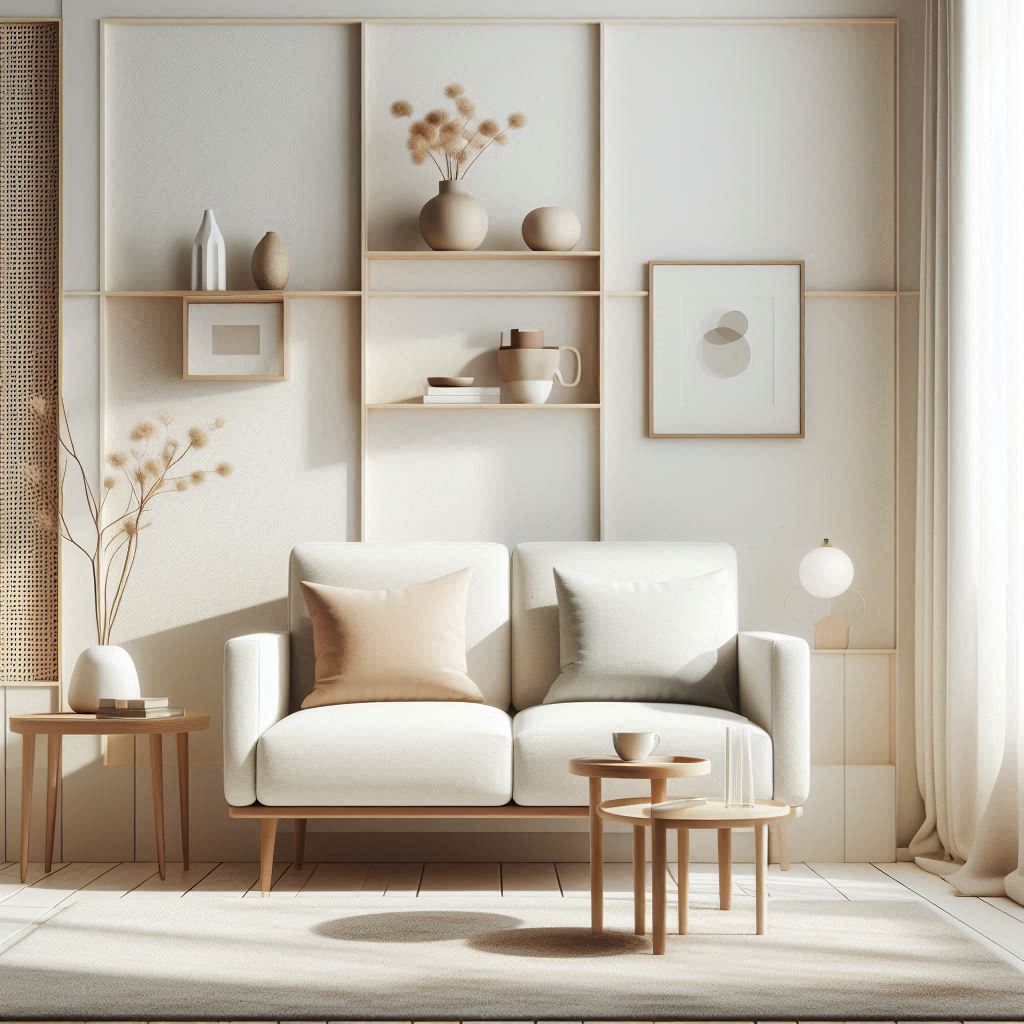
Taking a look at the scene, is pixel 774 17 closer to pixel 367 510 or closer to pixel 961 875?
pixel 367 510

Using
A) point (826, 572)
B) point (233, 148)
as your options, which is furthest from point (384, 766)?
point (233, 148)

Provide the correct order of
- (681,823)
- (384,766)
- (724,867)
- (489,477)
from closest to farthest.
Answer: (681,823)
(724,867)
(384,766)
(489,477)

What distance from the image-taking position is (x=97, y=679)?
12.0 feet

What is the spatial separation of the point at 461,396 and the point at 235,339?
2.46 ft

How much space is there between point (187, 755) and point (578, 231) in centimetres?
201

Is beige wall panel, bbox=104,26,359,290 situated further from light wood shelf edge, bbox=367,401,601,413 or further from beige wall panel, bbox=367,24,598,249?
light wood shelf edge, bbox=367,401,601,413

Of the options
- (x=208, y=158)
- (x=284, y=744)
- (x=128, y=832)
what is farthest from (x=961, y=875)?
(x=208, y=158)

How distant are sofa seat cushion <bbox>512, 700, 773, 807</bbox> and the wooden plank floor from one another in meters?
0.31

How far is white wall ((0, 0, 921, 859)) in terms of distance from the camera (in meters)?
4.11

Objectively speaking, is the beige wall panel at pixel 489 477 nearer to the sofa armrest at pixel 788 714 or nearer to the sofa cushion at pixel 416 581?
the sofa cushion at pixel 416 581

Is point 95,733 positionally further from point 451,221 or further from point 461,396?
point 451,221

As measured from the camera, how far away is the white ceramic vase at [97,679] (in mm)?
3650

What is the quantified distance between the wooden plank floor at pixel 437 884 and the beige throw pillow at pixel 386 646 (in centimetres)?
52

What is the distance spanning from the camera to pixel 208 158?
412 centimetres
